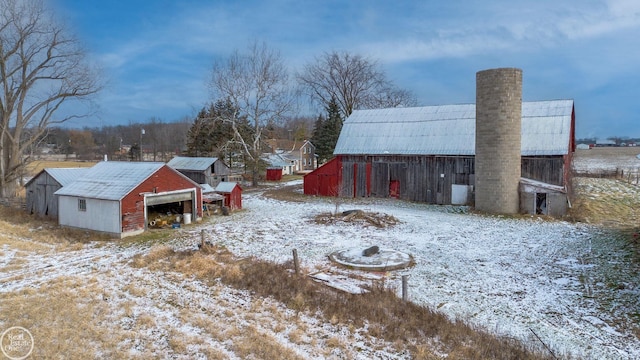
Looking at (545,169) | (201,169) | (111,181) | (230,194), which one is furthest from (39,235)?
(545,169)

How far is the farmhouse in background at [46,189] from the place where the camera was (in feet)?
73.6

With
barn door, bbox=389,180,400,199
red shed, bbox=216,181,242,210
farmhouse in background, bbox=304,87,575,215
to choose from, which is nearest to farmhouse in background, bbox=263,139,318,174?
farmhouse in background, bbox=304,87,575,215

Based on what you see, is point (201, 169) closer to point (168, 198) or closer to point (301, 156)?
point (168, 198)

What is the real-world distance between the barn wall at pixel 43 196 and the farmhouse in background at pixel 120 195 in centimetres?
250

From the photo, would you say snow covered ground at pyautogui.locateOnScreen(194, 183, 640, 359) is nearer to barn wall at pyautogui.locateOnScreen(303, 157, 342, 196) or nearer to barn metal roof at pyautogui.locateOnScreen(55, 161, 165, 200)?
barn metal roof at pyautogui.locateOnScreen(55, 161, 165, 200)

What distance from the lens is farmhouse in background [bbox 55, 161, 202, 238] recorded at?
18.4 meters

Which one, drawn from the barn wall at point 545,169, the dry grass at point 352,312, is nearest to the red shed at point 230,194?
the dry grass at point 352,312

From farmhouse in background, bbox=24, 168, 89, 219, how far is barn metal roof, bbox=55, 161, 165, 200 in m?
2.24

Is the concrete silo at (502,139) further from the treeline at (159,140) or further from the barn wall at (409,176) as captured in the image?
the treeline at (159,140)

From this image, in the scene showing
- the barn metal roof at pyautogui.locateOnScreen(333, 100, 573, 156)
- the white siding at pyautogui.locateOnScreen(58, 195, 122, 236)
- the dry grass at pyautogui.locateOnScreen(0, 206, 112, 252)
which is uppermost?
the barn metal roof at pyautogui.locateOnScreen(333, 100, 573, 156)

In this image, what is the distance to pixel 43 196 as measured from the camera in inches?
907

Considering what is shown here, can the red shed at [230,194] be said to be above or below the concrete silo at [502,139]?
below

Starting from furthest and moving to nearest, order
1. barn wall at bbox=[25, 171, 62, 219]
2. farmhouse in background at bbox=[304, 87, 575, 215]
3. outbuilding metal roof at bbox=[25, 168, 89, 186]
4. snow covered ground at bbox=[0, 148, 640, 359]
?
farmhouse in background at bbox=[304, 87, 575, 215]
barn wall at bbox=[25, 171, 62, 219]
outbuilding metal roof at bbox=[25, 168, 89, 186]
snow covered ground at bbox=[0, 148, 640, 359]

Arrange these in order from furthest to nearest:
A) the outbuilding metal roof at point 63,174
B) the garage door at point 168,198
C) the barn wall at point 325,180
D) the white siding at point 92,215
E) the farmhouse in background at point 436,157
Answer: the barn wall at point 325,180 → the farmhouse in background at point 436,157 → the outbuilding metal roof at point 63,174 → the garage door at point 168,198 → the white siding at point 92,215
